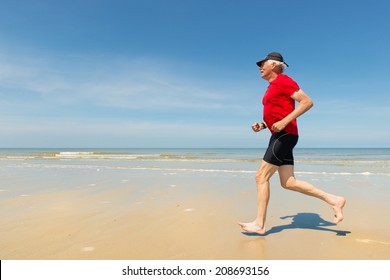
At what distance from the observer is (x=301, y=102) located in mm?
3150

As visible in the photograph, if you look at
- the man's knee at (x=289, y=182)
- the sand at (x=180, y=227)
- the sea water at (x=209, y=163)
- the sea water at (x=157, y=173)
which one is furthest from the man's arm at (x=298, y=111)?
the sea water at (x=209, y=163)

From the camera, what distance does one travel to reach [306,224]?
389 centimetres

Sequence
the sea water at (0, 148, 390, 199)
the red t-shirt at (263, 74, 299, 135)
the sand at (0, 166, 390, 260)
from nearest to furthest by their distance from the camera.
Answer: the sand at (0, 166, 390, 260)
the red t-shirt at (263, 74, 299, 135)
the sea water at (0, 148, 390, 199)

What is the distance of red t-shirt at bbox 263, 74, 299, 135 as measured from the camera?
3.23 m

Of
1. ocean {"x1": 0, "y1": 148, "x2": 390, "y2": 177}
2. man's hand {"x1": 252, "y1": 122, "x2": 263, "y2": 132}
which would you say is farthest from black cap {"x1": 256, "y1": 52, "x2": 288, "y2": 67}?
ocean {"x1": 0, "y1": 148, "x2": 390, "y2": 177}

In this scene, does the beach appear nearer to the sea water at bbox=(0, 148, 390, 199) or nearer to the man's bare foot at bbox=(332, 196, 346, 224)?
the man's bare foot at bbox=(332, 196, 346, 224)

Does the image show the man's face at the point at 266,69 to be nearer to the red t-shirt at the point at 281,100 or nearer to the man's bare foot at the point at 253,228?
the red t-shirt at the point at 281,100

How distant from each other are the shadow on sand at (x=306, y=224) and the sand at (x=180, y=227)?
0.5 inches

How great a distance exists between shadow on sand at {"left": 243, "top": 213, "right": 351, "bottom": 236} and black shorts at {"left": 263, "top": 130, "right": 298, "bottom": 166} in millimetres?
831

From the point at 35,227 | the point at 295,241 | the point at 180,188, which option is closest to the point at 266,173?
the point at 295,241

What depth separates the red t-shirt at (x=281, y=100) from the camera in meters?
3.23

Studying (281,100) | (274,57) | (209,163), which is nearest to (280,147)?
(281,100)

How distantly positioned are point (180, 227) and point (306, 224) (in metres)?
1.56

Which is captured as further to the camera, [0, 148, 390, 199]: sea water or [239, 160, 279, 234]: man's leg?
[0, 148, 390, 199]: sea water
